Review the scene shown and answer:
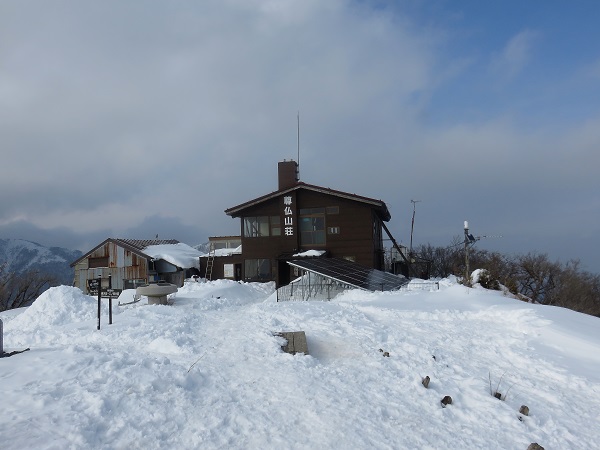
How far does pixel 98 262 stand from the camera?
123 ft

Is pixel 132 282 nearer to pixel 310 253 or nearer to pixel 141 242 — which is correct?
pixel 141 242

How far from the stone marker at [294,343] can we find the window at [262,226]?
20755 millimetres

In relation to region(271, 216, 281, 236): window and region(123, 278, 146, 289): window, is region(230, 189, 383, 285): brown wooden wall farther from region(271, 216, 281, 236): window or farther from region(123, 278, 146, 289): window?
region(123, 278, 146, 289): window

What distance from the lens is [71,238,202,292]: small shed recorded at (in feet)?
121

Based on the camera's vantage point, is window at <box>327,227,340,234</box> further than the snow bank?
Yes

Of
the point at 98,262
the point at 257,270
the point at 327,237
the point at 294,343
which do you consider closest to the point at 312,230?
the point at 327,237

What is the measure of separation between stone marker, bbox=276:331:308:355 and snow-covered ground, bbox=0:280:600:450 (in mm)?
238

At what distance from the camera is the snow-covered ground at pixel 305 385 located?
491 centimetres

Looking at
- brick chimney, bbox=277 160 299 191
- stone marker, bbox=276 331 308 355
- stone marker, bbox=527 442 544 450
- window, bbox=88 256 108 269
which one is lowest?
stone marker, bbox=527 442 544 450

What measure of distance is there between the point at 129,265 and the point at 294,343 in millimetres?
32071

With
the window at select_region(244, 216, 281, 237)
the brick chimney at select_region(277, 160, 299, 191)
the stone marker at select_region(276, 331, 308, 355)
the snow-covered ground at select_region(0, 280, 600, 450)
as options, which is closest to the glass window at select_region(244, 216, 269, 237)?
the window at select_region(244, 216, 281, 237)

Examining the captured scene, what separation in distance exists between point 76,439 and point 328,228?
25213 millimetres

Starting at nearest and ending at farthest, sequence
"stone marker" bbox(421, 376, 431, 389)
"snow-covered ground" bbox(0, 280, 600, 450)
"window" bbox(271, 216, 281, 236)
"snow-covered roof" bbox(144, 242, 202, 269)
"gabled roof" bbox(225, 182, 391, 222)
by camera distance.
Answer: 1. "snow-covered ground" bbox(0, 280, 600, 450)
2. "stone marker" bbox(421, 376, 431, 389)
3. "gabled roof" bbox(225, 182, 391, 222)
4. "window" bbox(271, 216, 281, 236)
5. "snow-covered roof" bbox(144, 242, 202, 269)

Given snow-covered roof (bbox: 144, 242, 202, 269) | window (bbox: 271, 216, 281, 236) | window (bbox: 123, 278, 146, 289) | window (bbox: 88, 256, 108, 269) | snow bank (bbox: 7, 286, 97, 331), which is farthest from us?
snow-covered roof (bbox: 144, 242, 202, 269)
